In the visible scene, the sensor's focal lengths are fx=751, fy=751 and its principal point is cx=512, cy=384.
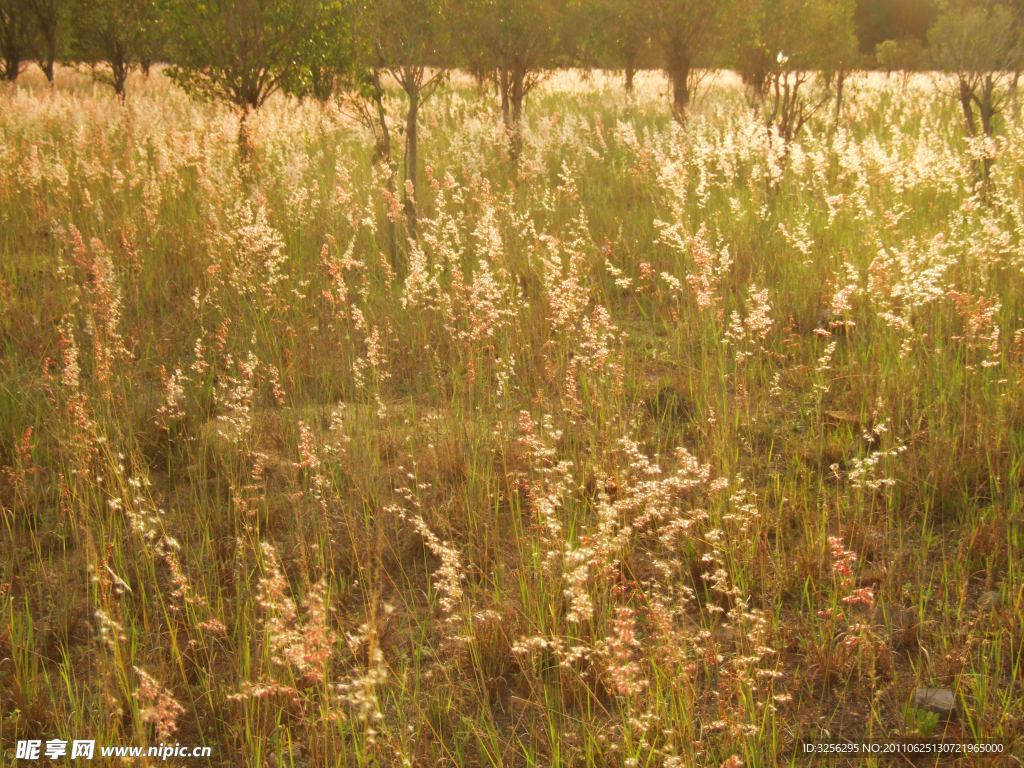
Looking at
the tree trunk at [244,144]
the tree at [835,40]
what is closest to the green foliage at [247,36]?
the tree trunk at [244,144]

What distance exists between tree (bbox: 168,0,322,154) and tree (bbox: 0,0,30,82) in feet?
18.3

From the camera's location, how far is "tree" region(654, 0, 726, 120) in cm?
932

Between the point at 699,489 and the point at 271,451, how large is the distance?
68.2 inches

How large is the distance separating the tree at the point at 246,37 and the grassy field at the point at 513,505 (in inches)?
120

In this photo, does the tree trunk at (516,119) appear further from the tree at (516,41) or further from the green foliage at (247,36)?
the green foliage at (247,36)

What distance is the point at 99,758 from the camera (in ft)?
5.74

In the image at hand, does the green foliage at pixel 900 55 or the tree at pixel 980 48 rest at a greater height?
the green foliage at pixel 900 55

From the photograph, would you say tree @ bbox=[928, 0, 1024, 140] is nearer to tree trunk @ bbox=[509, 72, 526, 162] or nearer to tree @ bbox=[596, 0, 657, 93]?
tree trunk @ bbox=[509, 72, 526, 162]

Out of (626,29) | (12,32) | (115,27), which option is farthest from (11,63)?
(626,29)

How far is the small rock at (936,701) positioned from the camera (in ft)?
5.98

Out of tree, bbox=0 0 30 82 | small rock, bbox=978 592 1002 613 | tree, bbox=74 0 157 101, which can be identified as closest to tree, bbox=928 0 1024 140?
small rock, bbox=978 592 1002 613

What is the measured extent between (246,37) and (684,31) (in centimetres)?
539

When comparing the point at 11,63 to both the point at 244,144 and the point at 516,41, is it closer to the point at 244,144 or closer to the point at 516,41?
the point at 244,144

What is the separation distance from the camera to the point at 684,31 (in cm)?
955
